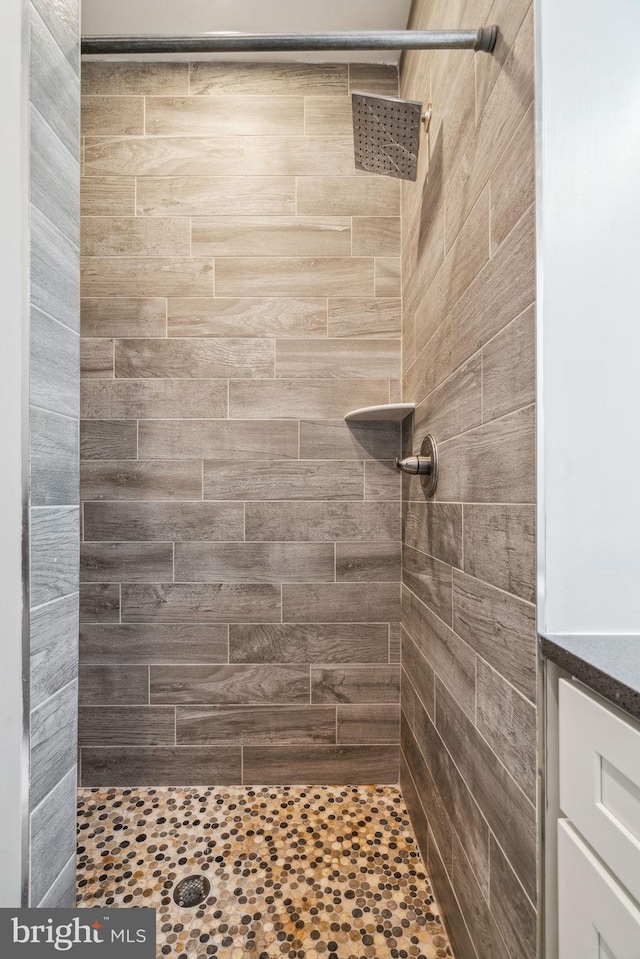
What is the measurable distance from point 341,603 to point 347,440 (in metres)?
0.62

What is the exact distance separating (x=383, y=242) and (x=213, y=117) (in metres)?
0.79

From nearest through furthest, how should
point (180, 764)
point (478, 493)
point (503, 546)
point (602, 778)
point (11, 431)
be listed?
point (602, 778) → point (11, 431) → point (503, 546) → point (478, 493) → point (180, 764)

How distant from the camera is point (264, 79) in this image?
1.78m

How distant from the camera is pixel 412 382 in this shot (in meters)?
1.63

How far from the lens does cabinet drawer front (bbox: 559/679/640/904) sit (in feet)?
1.67

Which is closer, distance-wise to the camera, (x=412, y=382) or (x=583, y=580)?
(x=583, y=580)

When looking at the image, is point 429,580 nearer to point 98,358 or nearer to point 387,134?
point 387,134

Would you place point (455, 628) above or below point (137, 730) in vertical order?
above

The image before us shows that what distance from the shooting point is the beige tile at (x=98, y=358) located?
1.79m

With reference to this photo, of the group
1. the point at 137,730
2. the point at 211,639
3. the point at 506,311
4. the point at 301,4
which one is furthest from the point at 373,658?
the point at 301,4

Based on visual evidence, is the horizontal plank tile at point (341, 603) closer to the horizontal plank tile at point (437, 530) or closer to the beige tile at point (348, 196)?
the horizontal plank tile at point (437, 530)

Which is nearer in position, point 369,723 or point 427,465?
point 427,465

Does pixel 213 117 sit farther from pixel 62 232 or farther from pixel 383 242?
pixel 62 232

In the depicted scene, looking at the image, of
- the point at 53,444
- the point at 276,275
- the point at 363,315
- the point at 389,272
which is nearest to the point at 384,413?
the point at 363,315
